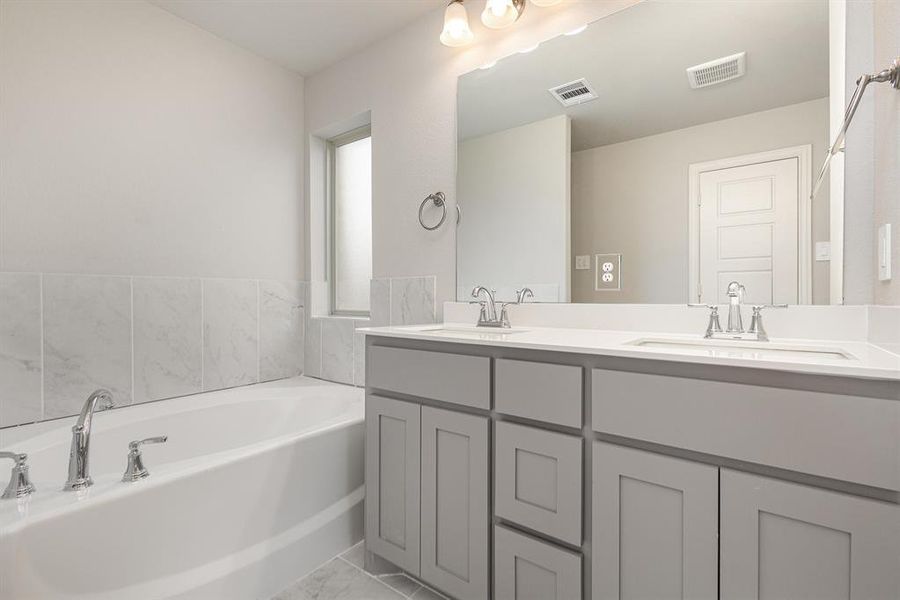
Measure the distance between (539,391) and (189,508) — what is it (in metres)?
1.12

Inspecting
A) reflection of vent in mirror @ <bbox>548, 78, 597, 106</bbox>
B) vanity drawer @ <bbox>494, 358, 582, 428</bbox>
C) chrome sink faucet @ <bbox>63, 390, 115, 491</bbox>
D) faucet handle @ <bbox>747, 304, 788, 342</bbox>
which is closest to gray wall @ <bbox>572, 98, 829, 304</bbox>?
faucet handle @ <bbox>747, 304, 788, 342</bbox>

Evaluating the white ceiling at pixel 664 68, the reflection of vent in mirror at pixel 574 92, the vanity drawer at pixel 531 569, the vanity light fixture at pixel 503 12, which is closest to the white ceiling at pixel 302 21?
the vanity light fixture at pixel 503 12

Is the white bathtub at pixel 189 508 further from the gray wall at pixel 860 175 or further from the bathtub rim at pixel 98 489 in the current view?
the gray wall at pixel 860 175

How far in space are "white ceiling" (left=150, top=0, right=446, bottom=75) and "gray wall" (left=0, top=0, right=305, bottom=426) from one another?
0.10 metres

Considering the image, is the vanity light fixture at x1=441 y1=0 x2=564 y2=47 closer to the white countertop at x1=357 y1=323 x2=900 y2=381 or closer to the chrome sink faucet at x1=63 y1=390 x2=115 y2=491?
the white countertop at x1=357 y1=323 x2=900 y2=381

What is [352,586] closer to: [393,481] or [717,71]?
[393,481]

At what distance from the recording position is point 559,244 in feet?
5.47

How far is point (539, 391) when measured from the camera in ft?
3.67

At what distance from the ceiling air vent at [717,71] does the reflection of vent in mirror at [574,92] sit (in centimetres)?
33

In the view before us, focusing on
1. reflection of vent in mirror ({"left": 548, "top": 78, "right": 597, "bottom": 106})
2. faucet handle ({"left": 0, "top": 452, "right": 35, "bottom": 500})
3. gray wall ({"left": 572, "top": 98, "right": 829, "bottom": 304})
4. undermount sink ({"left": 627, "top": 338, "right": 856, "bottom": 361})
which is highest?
reflection of vent in mirror ({"left": 548, "top": 78, "right": 597, "bottom": 106})

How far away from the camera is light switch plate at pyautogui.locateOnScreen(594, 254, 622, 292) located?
5.01 feet

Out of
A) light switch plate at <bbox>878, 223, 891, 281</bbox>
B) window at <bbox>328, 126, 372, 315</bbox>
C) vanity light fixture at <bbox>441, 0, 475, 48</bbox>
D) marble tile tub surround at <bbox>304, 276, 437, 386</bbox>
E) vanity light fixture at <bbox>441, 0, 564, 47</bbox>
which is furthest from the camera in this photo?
window at <bbox>328, 126, 372, 315</bbox>

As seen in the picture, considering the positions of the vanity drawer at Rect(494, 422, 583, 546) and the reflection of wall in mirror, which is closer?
the vanity drawer at Rect(494, 422, 583, 546)

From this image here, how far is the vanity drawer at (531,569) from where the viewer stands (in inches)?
41.3
